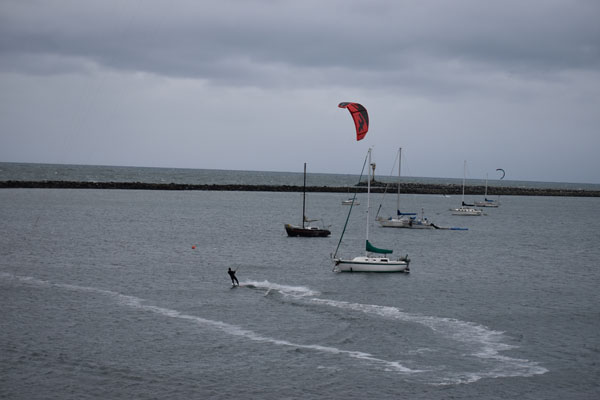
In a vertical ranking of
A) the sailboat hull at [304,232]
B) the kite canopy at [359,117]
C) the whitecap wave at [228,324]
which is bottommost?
the whitecap wave at [228,324]

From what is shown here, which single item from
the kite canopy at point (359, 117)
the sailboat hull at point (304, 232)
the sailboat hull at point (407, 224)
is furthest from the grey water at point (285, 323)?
the sailboat hull at point (407, 224)

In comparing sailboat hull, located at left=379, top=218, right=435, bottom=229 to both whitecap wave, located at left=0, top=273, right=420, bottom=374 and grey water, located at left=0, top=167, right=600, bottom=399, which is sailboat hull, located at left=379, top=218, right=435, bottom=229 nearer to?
grey water, located at left=0, top=167, right=600, bottom=399

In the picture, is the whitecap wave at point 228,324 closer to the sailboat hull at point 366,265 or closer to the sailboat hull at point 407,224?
the sailboat hull at point 366,265

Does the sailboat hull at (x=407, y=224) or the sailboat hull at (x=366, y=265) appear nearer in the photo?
the sailboat hull at (x=366, y=265)

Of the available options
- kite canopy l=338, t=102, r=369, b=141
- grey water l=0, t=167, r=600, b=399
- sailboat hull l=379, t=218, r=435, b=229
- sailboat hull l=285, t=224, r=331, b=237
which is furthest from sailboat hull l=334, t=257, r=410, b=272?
sailboat hull l=379, t=218, r=435, b=229

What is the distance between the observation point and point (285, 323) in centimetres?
3425

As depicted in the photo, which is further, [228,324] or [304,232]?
[304,232]

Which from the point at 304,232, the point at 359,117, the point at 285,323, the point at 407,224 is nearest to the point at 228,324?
the point at 285,323

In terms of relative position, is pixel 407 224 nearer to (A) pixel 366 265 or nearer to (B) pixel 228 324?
(A) pixel 366 265

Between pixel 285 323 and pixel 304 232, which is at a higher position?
pixel 304 232

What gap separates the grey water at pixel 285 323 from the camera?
25516mm

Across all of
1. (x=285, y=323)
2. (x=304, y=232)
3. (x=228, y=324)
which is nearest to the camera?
(x=228, y=324)

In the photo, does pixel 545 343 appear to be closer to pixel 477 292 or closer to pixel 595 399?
pixel 595 399

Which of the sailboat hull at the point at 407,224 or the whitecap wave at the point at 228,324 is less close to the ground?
the sailboat hull at the point at 407,224
